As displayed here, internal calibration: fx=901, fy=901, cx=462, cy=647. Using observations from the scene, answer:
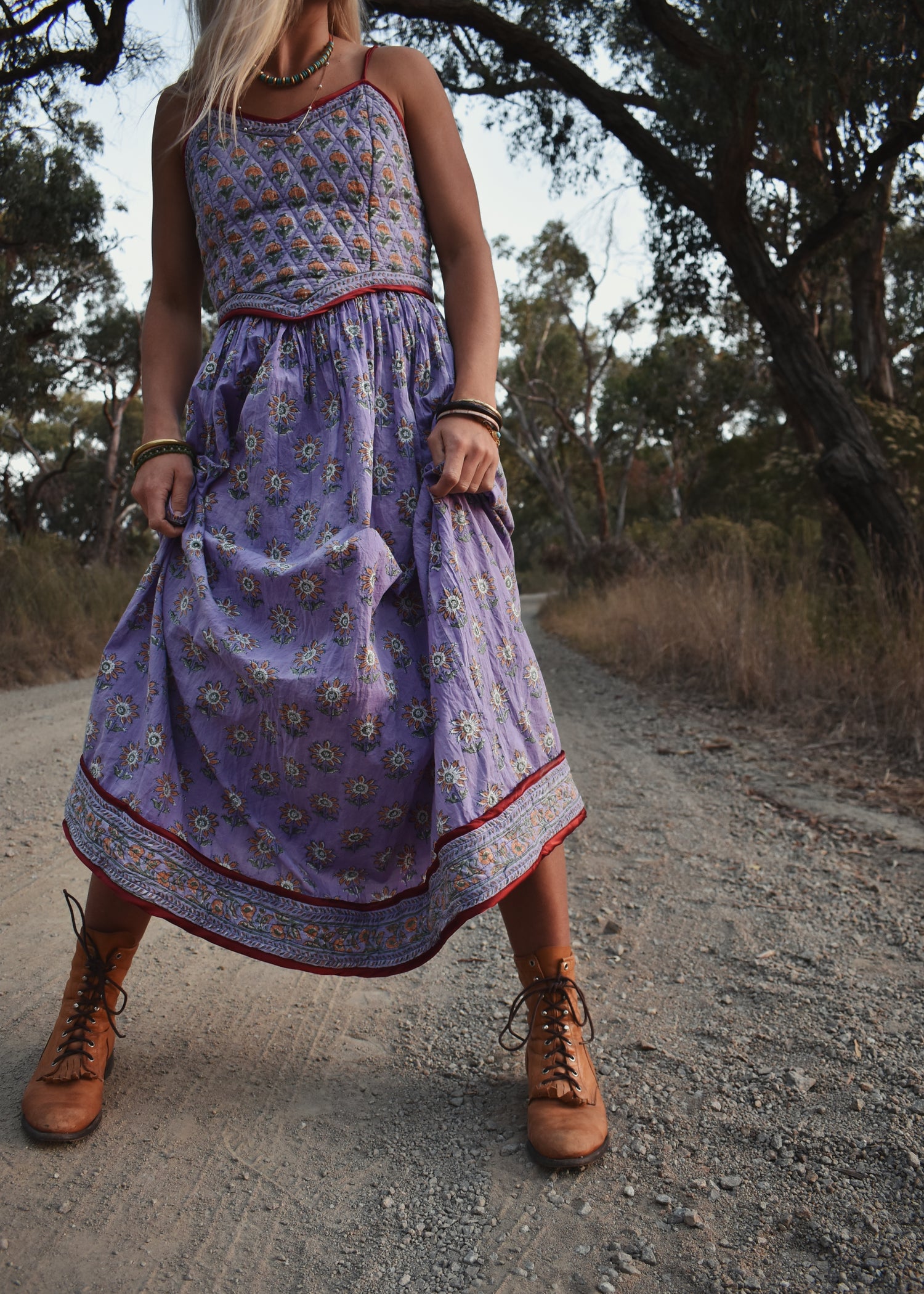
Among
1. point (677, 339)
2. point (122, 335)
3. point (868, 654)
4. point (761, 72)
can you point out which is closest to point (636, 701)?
point (868, 654)

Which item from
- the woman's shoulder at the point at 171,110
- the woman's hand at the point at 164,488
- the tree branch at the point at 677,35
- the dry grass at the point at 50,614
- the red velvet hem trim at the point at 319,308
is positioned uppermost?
the tree branch at the point at 677,35

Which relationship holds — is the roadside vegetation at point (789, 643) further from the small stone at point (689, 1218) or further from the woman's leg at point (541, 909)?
the small stone at point (689, 1218)

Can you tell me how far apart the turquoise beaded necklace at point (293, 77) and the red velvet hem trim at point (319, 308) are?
0.41 m

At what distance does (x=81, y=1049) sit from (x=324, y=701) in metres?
0.72

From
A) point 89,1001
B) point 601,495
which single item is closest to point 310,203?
point 89,1001

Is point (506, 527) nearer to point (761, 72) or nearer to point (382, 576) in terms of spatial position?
point (382, 576)

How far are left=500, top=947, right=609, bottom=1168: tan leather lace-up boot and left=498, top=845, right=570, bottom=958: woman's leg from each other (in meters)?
0.02

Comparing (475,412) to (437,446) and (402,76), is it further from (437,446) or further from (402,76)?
(402,76)

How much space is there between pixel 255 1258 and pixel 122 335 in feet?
59.0

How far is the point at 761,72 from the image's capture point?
4.84m

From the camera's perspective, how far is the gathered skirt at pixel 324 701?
4.60 ft

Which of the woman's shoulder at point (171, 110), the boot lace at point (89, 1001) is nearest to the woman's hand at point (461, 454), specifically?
the woman's shoulder at point (171, 110)

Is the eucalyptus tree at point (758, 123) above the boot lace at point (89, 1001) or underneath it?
above

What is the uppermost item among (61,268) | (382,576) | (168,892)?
(61,268)
